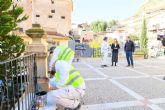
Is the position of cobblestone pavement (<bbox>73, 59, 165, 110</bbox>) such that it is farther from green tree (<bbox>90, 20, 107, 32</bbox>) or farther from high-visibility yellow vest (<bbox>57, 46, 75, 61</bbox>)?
green tree (<bbox>90, 20, 107, 32</bbox>)

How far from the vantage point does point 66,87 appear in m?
4.48

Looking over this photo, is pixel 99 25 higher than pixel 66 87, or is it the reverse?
pixel 99 25

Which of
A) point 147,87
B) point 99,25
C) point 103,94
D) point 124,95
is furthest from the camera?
point 99,25

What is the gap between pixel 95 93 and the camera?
26.8ft

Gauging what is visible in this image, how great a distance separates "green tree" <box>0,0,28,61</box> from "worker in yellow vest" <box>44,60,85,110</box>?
14.8 ft

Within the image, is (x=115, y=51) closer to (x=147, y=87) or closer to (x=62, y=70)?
(x=147, y=87)

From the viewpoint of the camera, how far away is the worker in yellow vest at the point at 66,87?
171 inches

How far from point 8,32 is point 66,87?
503 centimetres

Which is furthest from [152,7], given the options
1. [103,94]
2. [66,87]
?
[66,87]

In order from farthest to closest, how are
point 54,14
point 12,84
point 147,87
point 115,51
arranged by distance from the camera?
1. point 54,14
2. point 115,51
3. point 147,87
4. point 12,84

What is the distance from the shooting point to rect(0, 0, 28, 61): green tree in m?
8.52

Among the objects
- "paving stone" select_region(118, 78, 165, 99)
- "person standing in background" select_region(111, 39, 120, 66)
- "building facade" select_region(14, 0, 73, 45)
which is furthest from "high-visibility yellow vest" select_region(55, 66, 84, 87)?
"building facade" select_region(14, 0, 73, 45)

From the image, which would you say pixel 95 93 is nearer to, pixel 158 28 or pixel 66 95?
pixel 66 95

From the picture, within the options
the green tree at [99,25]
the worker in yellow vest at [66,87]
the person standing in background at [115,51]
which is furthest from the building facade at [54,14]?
the green tree at [99,25]
